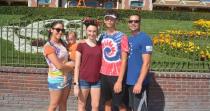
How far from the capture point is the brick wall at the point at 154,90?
9.38m

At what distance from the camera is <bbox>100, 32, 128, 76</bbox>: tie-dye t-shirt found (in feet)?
23.2

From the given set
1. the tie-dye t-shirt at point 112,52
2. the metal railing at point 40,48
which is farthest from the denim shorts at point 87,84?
the metal railing at point 40,48

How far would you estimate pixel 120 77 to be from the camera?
6.99m

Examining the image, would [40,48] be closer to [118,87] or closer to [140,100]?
[118,87]

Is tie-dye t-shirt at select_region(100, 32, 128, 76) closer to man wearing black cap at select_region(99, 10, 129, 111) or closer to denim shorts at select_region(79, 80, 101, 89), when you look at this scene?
man wearing black cap at select_region(99, 10, 129, 111)

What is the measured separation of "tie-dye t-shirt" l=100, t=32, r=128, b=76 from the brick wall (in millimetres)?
2314

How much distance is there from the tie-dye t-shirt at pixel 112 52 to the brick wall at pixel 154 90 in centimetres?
231

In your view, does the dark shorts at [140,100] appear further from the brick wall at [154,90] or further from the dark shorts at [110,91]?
the brick wall at [154,90]

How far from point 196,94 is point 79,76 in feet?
10.1

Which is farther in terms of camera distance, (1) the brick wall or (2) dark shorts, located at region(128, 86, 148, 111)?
(1) the brick wall

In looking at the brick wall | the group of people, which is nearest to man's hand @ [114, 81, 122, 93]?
the group of people

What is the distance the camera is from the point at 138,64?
697 centimetres

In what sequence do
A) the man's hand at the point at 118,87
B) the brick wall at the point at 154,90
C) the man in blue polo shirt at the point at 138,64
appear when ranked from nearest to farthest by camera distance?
the man in blue polo shirt at the point at 138,64
the man's hand at the point at 118,87
the brick wall at the point at 154,90

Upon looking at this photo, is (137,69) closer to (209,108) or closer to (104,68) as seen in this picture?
(104,68)
